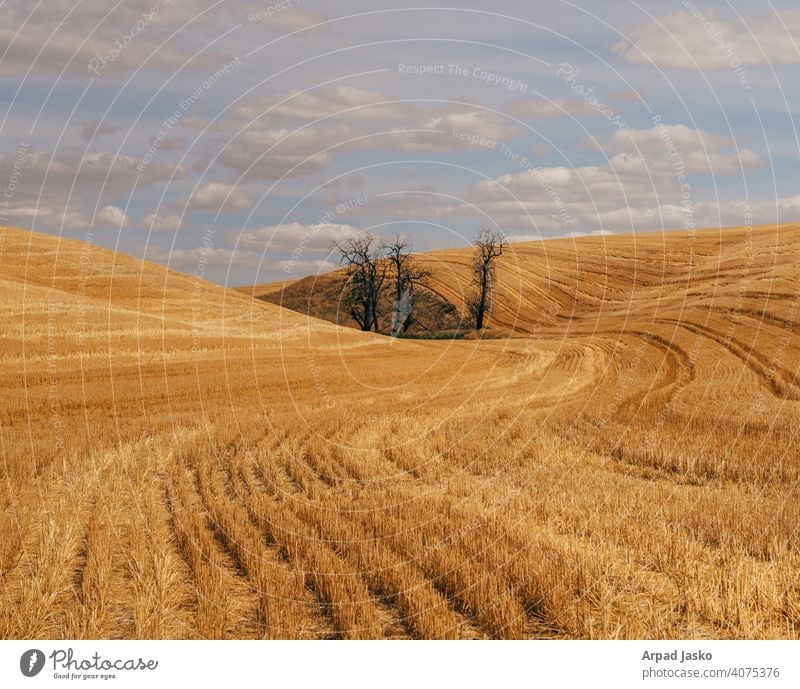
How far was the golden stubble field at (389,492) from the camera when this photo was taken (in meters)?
7.84

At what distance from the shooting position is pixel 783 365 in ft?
106

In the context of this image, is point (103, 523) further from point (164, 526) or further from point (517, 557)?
point (517, 557)

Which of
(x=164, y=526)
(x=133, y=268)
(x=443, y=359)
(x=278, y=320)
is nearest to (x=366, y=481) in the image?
(x=164, y=526)

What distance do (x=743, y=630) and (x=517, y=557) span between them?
8.30 feet

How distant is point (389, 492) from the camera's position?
1298 centimetres

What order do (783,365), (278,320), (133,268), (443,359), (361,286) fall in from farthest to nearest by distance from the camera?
(361,286)
(133,268)
(278,320)
(443,359)
(783,365)

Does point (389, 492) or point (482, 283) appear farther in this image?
point (482, 283)
